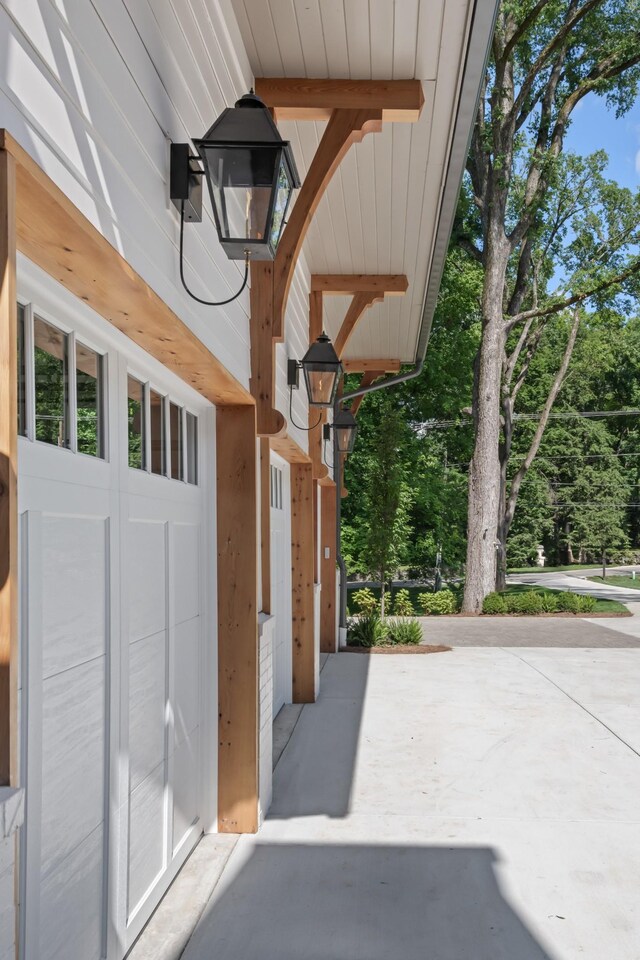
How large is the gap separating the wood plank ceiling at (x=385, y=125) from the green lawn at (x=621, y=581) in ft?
79.3

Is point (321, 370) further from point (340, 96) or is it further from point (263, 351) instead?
point (340, 96)

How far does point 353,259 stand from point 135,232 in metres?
5.19

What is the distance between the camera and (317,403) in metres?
6.41

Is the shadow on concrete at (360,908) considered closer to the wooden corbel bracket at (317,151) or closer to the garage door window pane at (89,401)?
the garage door window pane at (89,401)

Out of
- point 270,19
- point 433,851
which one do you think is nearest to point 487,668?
point 433,851

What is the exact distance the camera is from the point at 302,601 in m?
7.78

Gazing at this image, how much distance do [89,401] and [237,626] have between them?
1.88 m

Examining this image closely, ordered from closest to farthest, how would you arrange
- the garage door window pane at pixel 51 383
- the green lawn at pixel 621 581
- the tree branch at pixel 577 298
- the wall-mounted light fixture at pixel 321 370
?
the garage door window pane at pixel 51 383 → the wall-mounted light fixture at pixel 321 370 → the tree branch at pixel 577 298 → the green lawn at pixel 621 581

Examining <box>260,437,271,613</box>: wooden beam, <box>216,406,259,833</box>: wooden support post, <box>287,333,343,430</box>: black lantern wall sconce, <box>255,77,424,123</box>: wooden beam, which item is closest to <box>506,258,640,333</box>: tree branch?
<box>287,333,343,430</box>: black lantern wall sconce

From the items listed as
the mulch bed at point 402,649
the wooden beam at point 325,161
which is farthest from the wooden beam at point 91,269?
the mulch bed at point 402,649

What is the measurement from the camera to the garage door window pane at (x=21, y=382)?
7.13 feet

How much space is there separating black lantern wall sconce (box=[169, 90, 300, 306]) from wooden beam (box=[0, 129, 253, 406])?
Result: 0.21 m

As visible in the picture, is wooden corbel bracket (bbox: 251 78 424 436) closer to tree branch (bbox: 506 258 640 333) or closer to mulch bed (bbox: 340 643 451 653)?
mulch bed (bbox: 340 643 451 653)

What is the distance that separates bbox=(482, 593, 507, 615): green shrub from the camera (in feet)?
53.8
